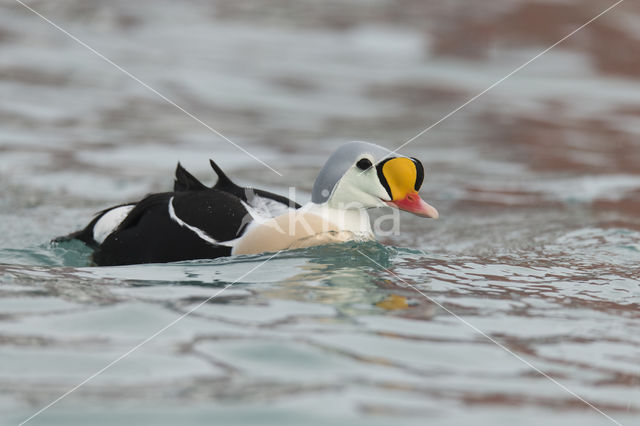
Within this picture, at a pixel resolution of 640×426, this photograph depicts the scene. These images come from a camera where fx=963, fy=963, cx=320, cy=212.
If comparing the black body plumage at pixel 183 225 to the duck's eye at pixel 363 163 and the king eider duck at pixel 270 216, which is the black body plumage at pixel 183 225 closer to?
the king eider duck at pixel 270 216

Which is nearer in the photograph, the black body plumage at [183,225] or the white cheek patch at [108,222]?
the black body plumage at [183,225]

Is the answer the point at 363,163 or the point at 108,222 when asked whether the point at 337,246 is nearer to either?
the point at 363,163

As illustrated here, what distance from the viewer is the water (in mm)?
2963

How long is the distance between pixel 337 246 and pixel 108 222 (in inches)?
49.1

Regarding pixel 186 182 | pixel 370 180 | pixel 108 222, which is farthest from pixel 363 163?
pixel 108 222

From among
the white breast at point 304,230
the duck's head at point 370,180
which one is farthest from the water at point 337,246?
the duck's head at point 370,180

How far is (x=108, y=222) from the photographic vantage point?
4.89 m

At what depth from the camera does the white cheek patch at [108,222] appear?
190 inches

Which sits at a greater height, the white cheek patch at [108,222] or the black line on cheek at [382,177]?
the black line on cheek at [382,177]

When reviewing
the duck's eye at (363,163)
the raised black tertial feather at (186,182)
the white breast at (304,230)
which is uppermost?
the duck's eye at (363,163)

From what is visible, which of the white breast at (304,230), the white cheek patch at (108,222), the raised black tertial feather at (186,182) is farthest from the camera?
the white cheek patch at (108,222)

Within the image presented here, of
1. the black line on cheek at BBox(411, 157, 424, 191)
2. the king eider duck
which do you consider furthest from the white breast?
the black line on cheek at BBox(411, 157, 424, 191)

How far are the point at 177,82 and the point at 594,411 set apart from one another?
893 centimetres

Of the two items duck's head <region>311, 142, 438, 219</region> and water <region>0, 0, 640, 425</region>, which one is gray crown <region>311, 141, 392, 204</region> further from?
water <region>0, 0, 640, 425</region>
